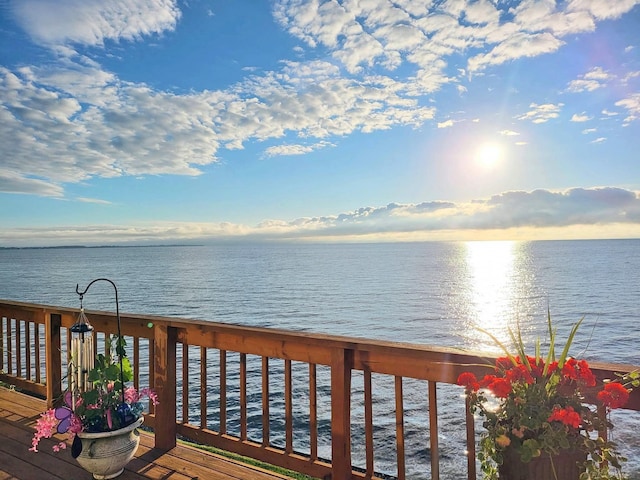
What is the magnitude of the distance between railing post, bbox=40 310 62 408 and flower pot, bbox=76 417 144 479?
1.78 meters

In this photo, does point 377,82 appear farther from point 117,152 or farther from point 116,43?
point 117,152

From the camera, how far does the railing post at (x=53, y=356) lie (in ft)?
12.9

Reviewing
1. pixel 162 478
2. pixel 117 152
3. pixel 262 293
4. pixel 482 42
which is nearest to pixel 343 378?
pixel 162 478

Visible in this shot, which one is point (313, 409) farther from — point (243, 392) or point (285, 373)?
point (243, 392)

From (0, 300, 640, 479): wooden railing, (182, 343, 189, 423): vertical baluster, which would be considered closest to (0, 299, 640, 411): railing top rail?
(0, 300, 640, 479): wooden railing

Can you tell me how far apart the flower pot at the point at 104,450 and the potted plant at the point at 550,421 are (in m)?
1.90

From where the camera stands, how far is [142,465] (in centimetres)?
291

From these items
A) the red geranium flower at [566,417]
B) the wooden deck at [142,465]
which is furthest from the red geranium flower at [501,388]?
the wooden deck at [142,465]

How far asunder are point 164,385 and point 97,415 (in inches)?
28.8

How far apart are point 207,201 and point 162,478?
44684 mm

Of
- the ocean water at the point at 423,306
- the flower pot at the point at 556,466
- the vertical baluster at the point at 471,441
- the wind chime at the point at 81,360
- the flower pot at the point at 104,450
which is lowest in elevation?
the ocean water at the point at 423,306

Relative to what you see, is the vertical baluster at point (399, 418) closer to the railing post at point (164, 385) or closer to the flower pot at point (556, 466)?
the flower pot at point (556, 466)

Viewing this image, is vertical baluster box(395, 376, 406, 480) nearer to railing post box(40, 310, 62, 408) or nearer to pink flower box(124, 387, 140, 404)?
pink flower box(124, 387, 140, 404)

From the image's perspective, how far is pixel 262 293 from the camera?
2953 cm
